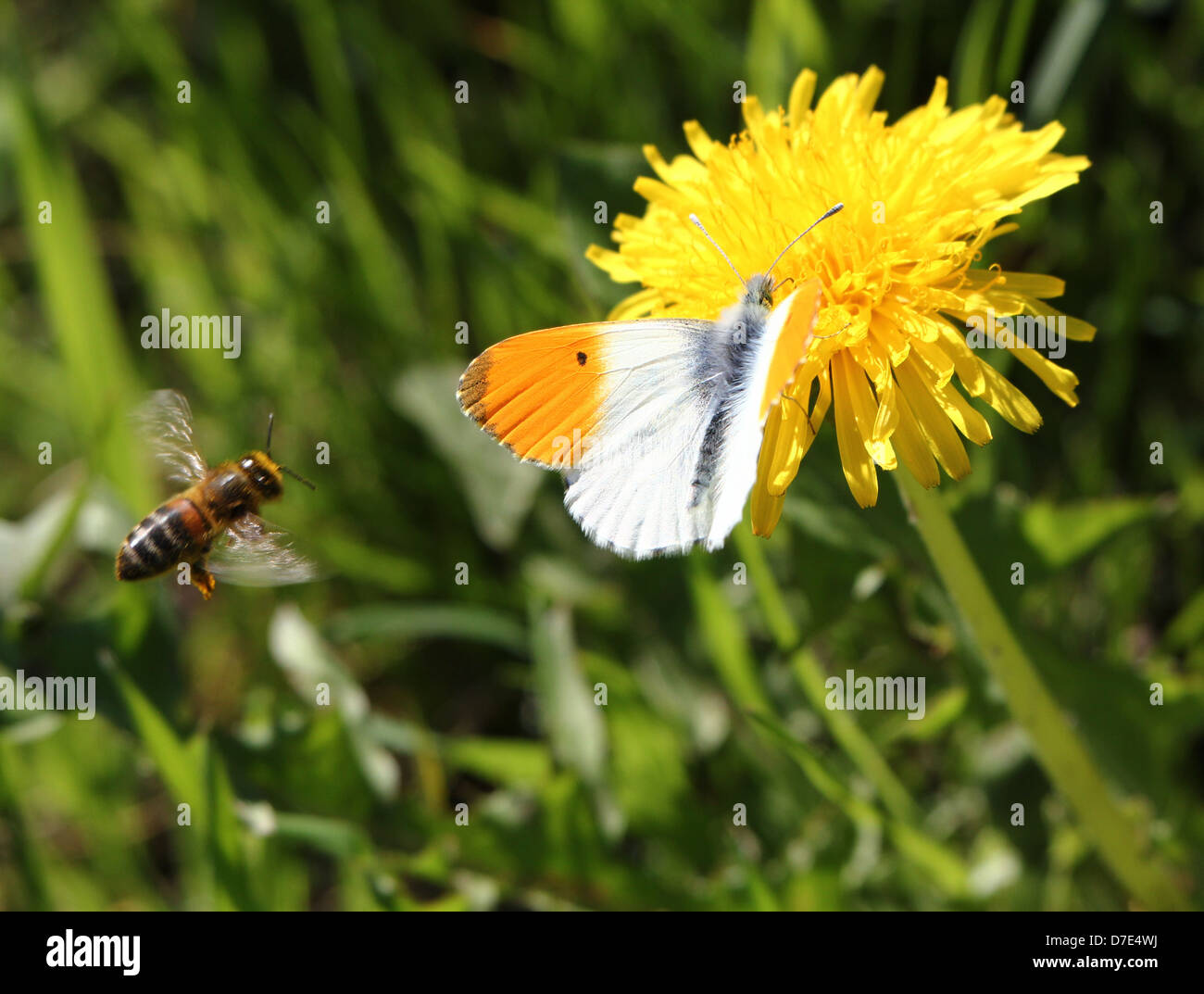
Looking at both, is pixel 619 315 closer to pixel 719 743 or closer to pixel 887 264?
pixel 887 264

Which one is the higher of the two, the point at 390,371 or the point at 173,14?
the point at 173,14

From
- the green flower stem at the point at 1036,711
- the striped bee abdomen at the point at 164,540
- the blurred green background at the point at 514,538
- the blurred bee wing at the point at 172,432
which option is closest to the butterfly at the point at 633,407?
the green flower stem at the point at 1036,711

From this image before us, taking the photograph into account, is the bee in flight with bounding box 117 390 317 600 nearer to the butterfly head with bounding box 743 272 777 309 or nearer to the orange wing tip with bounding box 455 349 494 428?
the orange wing tip with bounding box 455 349 494 428

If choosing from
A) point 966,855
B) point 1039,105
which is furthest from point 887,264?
point 966,855

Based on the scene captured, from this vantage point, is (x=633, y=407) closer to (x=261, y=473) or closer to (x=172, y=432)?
(x=261, y=473)

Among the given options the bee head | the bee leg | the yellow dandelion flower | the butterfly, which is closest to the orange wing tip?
the butterfly

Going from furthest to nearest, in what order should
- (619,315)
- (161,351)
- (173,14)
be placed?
1. (173,14)
2. (161,351)
3. (619,315)

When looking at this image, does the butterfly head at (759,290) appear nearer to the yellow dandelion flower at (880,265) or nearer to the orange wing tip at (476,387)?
the yellow dandelion flower at (880,265)
